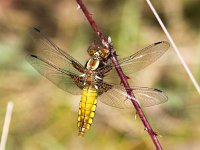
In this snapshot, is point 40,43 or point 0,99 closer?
point 40,43

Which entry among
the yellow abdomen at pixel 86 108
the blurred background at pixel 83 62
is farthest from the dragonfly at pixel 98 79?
the blurred background at pixel 83 62

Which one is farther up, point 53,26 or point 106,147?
point 53,26

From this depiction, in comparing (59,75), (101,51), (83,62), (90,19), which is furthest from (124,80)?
(83,62)

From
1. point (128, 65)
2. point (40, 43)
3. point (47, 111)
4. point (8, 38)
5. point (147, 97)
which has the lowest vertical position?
point (147, 97)

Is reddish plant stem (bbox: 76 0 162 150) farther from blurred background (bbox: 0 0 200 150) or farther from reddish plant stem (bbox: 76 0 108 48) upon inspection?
blurred background (bbox: 0 0 200 150)

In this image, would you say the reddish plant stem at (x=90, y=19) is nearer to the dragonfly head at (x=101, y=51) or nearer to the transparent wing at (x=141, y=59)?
the dragonfly head at (x=101, y=51)

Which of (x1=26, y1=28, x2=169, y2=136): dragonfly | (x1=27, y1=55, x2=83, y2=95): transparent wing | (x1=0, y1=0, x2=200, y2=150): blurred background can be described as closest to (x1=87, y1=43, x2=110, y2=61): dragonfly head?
(x1=26, y1=28, x2=169, y2=136): dragonfly

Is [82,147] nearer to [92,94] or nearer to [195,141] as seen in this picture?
[195,141]

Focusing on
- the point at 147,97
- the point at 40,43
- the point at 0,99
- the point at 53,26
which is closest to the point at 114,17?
the point at 53,26
